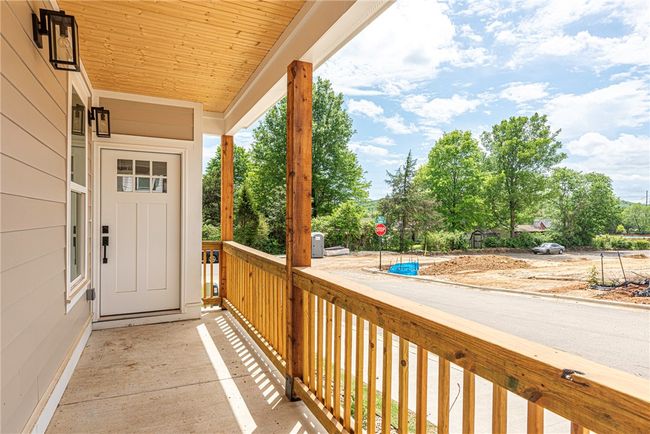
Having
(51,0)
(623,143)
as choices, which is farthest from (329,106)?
(623,143)

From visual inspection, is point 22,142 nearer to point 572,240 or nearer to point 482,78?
point 482,78

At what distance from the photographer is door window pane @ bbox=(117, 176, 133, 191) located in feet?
12.7

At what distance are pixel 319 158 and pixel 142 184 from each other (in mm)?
10345

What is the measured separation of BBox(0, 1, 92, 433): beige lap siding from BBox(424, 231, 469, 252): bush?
194 cm

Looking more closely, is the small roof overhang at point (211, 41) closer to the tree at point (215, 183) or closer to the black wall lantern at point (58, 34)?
the black wall lantern at point (58, 34)

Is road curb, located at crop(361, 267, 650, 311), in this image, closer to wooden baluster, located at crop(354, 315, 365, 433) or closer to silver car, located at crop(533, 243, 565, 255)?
silver car, located at crop(533, 243, 565, 255)

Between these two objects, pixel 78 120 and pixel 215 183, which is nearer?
pixel 78 120

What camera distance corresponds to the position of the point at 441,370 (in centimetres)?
122

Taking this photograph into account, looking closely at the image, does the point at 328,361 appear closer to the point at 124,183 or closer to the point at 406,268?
the point at 406,268

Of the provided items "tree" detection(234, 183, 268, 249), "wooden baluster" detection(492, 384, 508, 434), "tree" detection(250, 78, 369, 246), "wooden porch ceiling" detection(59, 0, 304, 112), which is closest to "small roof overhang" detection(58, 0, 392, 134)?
"wooden porch ceiling" detection(59, 0, 304, 112)

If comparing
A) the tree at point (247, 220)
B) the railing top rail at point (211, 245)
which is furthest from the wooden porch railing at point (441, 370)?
the tree at point (247, 220)

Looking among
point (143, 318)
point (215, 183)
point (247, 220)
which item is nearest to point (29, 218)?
point (143, 318)

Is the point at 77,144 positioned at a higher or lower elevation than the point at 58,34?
lower

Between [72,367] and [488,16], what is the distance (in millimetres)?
3332
